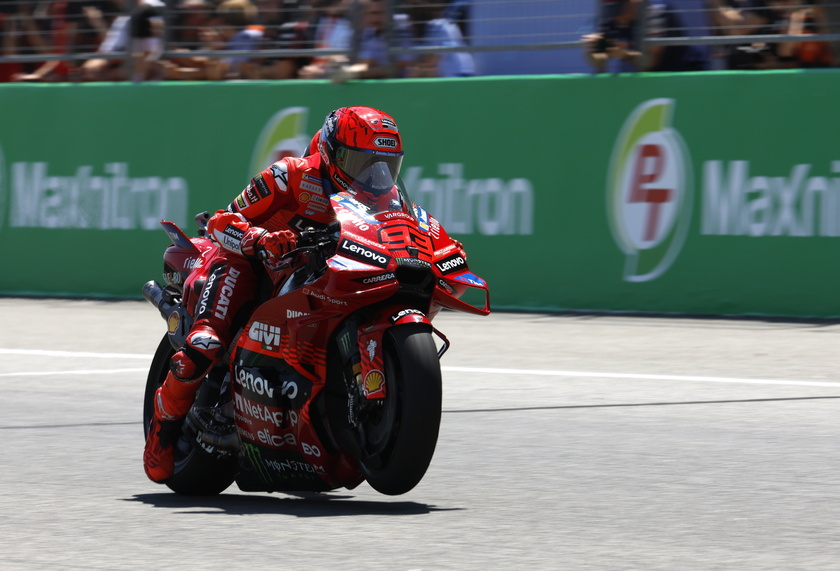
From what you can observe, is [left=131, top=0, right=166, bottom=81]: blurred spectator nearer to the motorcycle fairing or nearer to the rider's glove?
the motorcycle fairing

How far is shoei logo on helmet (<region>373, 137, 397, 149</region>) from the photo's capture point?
6.00 metres

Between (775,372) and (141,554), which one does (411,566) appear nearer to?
(141,554)

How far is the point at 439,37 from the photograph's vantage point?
547 inches

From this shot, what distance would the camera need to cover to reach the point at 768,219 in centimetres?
1224

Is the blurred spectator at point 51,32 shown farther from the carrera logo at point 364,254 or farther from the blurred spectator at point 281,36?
the carrera logo at point 364,254

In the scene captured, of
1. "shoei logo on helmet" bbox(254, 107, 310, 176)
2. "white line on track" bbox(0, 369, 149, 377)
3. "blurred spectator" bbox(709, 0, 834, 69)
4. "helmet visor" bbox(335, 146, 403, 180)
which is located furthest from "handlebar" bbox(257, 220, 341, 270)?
"shoei logo on helmet" bbox(254, 107, 310, 176)

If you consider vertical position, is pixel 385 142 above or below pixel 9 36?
above

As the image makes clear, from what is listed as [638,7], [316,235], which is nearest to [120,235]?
[638,7]

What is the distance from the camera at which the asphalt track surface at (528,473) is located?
514cm

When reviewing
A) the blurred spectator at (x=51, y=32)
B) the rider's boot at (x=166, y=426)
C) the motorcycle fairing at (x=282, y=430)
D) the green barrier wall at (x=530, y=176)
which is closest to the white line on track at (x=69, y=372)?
the green barrier wall at (x=530, y=176)

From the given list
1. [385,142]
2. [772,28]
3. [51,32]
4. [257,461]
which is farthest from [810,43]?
[51,32]

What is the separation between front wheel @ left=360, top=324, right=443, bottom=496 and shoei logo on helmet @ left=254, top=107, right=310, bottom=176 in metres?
8.93

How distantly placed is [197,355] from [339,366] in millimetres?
657

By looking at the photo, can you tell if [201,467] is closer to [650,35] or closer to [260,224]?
[260,224]
